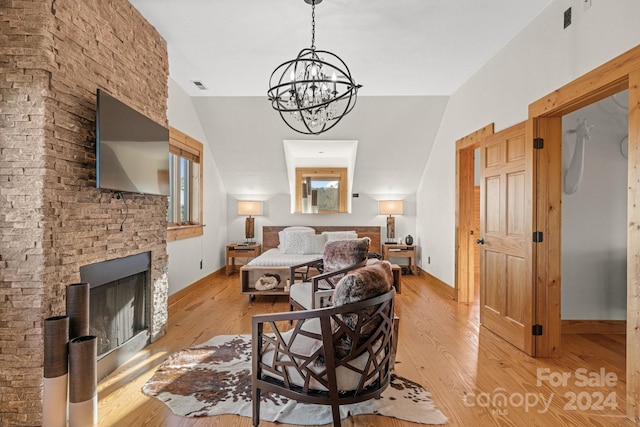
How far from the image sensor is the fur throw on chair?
1785 millimetres

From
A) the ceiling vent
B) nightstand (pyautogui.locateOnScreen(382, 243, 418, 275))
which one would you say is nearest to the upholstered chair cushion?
the ceiling vent

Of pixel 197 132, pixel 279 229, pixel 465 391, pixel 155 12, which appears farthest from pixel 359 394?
pixel 279 229

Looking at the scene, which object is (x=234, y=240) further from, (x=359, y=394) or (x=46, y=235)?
(x=359, y=394)

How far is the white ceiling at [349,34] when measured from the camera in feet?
9.36

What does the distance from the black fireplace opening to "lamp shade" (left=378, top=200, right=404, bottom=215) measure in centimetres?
452

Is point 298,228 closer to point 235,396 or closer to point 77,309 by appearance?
point 235,396

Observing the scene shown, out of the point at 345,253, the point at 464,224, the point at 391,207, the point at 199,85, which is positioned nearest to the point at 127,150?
the point at 345,253

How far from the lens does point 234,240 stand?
274 inches

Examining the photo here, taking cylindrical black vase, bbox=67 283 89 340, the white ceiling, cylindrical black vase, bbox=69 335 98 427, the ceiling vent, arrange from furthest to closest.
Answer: the ceiling vent
the white ceiling
cylindrical black vase, bbox=67 283 89 340
cylindrical black vase, bbox=69 335 98 427

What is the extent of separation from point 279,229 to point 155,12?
14.6 ft

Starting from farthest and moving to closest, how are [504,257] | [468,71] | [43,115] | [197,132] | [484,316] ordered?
[197,132] → [468,71] → [484,316] → [504,257] → [43,115]

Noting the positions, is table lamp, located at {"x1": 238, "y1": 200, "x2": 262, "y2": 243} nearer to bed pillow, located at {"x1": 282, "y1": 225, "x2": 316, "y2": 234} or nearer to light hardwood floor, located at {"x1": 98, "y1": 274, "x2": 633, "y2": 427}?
bed pillow, located at {"x1": 282, "y1": 225, "x2": 316, "y2": 234}

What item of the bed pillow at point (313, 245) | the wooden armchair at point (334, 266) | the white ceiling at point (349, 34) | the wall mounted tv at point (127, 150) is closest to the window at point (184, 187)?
the white ceiling at point (349, 34)

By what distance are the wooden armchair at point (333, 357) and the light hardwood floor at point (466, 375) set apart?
1.01 feet
